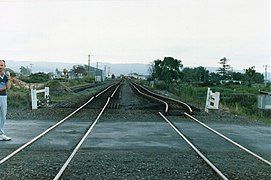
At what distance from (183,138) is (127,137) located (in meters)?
1.50

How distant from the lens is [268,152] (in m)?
9.48

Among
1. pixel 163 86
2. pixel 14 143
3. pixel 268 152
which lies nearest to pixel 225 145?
pixel 268 152

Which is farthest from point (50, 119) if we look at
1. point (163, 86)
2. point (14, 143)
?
point (163, 86)

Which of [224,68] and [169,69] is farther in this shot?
[224,68]

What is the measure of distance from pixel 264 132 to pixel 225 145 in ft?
11.7

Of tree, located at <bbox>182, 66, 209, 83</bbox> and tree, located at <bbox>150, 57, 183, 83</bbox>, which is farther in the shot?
tree, located at <bbox>182, 66, 209, 83</bbox>

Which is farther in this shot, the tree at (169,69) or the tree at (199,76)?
the tree at (199,76)

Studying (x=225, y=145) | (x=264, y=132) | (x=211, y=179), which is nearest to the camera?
(x=211, y=179)

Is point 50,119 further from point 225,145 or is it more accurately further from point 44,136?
point 225,145

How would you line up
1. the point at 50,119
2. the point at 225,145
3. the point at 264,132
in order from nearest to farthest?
the point at 225,145 → the point at 264,132 → the point at 50,119

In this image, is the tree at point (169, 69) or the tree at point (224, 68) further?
the tree at point (224, 68)

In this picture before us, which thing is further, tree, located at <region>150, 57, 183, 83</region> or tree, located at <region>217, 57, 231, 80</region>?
tree, located at <region>217, 57, 231, 80</region>

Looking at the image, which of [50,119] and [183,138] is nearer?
[183,138]

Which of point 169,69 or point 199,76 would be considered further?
point 199,76
